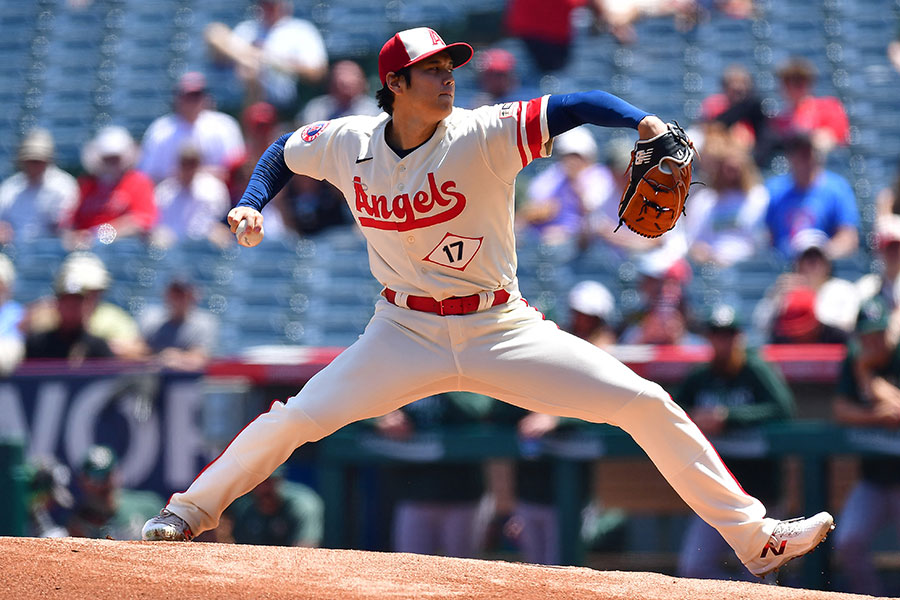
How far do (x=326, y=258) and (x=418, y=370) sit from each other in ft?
15.9

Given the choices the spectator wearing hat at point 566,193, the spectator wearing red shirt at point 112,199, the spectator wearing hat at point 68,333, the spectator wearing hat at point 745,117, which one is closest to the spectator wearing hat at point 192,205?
the spectator wearing red shirt at point 112,199

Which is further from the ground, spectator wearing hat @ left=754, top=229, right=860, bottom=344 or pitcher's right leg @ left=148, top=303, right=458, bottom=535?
pitcher's right leg @ left=148, top=303, right=458, bottom=535

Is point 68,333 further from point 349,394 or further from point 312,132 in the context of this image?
point 349,394

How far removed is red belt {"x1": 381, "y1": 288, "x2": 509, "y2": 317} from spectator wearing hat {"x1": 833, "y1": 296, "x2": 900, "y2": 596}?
2.89 metres

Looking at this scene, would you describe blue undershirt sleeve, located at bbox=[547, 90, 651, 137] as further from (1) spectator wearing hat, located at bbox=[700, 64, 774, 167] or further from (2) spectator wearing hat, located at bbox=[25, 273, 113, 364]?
(1) spectator wearing hat, located at bbox=[700, 64, 774, 167]

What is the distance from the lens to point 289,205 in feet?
30.5

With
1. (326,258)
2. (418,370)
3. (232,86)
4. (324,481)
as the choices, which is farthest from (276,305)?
(418,370)

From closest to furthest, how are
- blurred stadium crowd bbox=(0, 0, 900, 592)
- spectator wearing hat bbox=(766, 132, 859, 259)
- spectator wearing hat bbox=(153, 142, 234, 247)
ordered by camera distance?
1. blurred stadium crowd bbox=(0, 0, 900, 592)
2. spectator wearing hat bbox=(766, 132, 859, 259)
3. spectator wearing hat bbox=(153, 142, 234, 247)

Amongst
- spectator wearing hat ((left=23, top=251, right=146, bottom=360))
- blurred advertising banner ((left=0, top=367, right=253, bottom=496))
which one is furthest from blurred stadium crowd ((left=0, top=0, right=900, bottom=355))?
blurred advertising banner ((left=0, top=367, right=253, bottom=496))

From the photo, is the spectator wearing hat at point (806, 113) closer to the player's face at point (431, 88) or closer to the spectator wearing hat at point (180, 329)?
the spectator wearing hat at point (180, 329)

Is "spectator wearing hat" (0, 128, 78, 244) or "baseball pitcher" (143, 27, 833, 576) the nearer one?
"baseball pitcher" (143, 27, 833, 576)

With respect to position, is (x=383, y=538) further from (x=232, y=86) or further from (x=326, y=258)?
(x=232, y=86)

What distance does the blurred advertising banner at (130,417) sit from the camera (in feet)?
24.3

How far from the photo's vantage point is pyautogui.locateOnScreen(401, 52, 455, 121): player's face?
422cm
